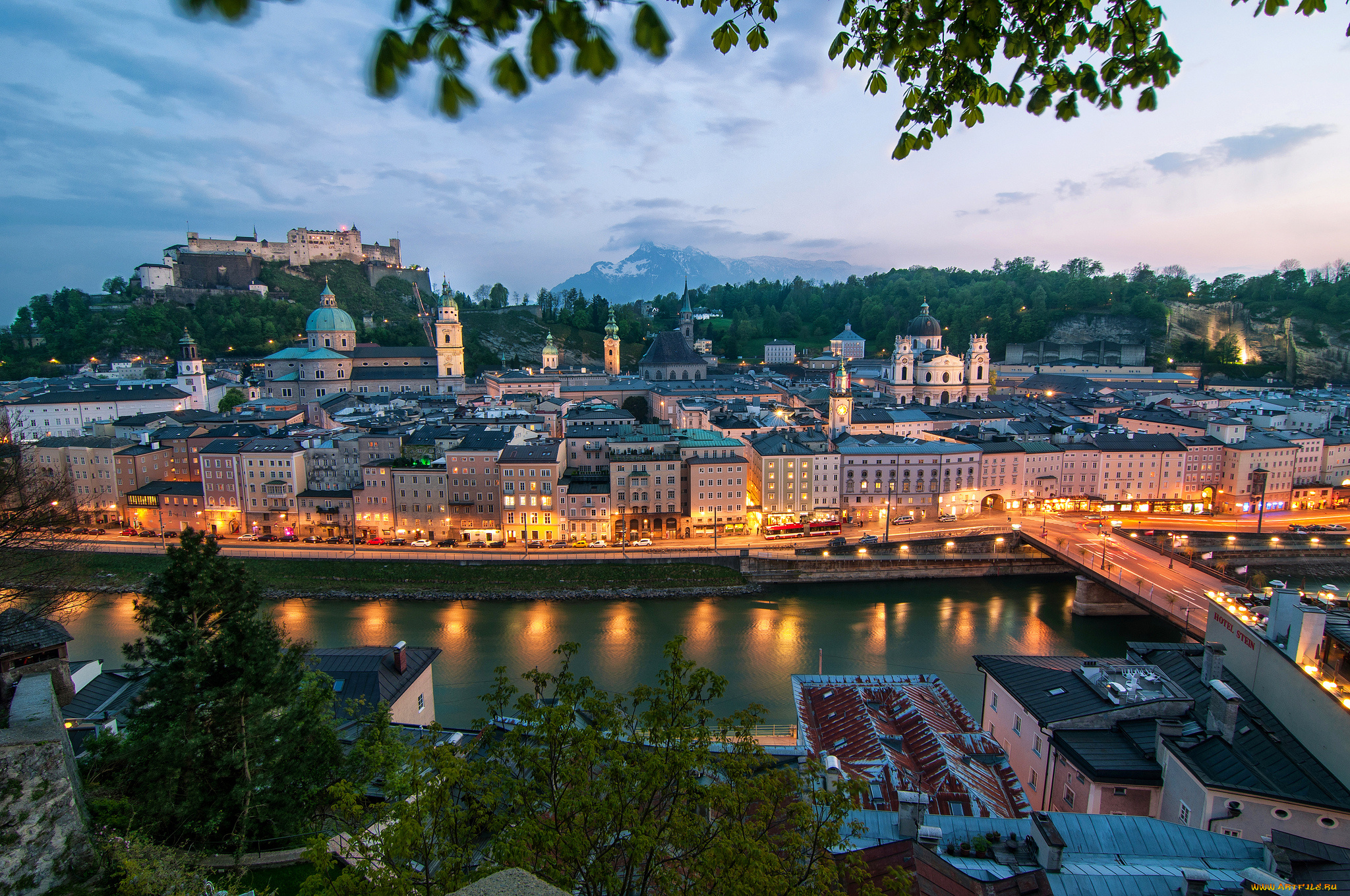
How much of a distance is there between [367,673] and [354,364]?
87.6ft

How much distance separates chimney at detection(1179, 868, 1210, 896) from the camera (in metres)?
3.06

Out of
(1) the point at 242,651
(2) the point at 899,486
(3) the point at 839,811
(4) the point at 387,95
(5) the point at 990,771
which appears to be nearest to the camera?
(4) the point at 387,95

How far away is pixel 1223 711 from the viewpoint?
4906mm

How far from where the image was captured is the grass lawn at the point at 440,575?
45.5 feet

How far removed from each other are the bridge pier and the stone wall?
47.1ft

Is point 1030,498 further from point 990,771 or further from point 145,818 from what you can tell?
point 145,818

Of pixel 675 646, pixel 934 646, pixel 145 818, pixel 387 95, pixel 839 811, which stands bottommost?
pixel 934 646

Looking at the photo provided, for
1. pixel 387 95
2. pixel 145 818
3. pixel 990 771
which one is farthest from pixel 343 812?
pixel 990 771

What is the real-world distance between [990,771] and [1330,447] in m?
20.8

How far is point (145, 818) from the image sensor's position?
334 centimetres

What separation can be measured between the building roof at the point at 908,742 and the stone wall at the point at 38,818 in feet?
12.7

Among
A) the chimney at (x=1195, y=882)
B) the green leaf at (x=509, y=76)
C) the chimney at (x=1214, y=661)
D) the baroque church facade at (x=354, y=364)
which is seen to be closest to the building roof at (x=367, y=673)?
the chimney at (x=1195, y=882)

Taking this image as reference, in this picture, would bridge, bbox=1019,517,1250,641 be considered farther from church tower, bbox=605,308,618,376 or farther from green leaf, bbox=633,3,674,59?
church tower, bbox=605,308,618,376

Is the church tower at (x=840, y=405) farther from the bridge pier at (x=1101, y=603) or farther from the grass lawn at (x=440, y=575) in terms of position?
the bridge pier at (x=1101, y=603)
